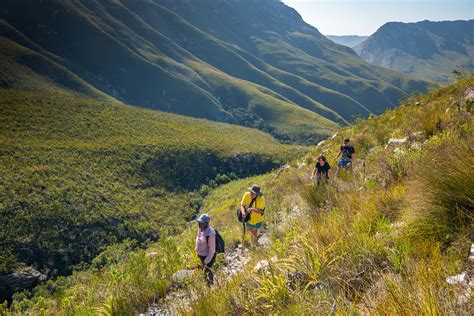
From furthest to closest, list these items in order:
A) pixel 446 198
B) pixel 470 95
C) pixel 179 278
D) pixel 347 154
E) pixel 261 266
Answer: pixel 347 154 → pixel 470 95 → pixel 179 278 → pixel 261 266 → pixel 446 198

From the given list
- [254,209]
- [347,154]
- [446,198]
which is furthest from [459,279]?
[347,154]

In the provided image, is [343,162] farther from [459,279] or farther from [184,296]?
[459,279]

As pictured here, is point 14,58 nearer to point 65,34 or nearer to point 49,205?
point 65,34

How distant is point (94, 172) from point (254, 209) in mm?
58561

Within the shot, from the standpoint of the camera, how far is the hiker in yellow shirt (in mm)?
8047

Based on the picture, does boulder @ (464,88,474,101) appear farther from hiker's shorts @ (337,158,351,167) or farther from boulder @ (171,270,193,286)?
boulder @ (171,270,193,286)

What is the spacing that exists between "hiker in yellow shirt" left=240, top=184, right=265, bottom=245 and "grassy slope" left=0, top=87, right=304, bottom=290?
37.4m

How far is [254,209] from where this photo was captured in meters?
8.04

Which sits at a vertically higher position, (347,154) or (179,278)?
(347,154)

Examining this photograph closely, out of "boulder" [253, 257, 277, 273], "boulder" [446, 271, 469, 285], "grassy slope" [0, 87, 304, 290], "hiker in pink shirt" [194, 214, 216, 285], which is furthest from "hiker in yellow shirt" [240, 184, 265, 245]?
"grassy slope" [0, 87, 304, 290]

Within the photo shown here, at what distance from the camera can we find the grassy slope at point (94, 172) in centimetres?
4403

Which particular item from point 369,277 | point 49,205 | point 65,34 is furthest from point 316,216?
point 65,34

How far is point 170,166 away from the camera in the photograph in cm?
7500

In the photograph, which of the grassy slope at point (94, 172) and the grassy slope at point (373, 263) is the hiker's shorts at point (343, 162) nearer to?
the grassy slope at point (373, 263)
